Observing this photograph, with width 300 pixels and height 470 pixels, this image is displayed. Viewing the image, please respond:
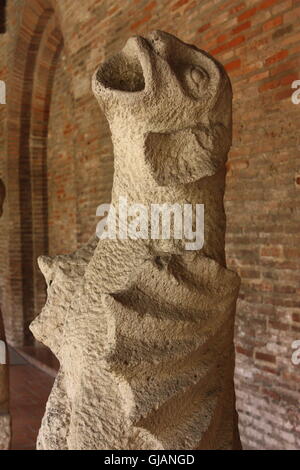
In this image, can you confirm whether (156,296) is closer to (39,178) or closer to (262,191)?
(262,191)

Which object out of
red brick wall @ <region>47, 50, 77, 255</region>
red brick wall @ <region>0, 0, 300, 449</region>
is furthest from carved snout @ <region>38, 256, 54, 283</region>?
red brick wall @ <region>47, 50, 77, 255</region>

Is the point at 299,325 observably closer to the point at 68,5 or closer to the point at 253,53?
the point at 253,53

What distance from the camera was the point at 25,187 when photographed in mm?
8938

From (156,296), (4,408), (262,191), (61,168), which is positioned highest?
(61,168)

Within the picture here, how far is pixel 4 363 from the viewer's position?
3.48 meters

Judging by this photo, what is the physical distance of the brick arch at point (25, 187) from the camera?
8680 millimetres

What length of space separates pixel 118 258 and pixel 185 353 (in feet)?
0.91

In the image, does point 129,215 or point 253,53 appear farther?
point 253,53

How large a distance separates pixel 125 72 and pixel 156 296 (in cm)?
54

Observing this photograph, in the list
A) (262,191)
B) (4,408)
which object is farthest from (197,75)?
(4,408)

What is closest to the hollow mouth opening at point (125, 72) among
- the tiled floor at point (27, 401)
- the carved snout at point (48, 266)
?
the carved snout at point (48, 266)

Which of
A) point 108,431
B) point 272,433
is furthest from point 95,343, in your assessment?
point 272,433

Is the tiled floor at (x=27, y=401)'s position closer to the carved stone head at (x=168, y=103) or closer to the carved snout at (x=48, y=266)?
the carved snout at (x=48, y=266)

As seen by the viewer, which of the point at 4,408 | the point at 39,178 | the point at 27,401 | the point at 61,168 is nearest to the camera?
the point at 4,408
